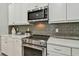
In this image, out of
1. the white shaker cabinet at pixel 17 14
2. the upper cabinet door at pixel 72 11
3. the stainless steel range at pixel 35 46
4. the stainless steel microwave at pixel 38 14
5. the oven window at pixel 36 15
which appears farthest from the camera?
the white shaker cabinet at pixel 17 14

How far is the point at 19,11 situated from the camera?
4.48m

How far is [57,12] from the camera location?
9.87 feet

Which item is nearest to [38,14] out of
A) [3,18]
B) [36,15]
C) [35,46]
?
[36,15]

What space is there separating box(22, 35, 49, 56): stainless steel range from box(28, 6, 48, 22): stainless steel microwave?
0.53 metres

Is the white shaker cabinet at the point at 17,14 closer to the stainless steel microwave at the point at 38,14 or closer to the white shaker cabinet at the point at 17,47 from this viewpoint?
the stainless steel microwave at the point at 38,14

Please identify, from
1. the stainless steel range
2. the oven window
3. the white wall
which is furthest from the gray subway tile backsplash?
the white wall

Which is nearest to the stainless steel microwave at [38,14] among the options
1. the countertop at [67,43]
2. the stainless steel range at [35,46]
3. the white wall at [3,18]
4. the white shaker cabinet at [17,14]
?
the white shaker cabinet at [17,14]

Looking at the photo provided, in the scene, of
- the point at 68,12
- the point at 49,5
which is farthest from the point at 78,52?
the point at 49,5

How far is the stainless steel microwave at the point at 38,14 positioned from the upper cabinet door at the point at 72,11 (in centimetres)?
74

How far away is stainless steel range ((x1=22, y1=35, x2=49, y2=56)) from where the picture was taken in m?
3.00

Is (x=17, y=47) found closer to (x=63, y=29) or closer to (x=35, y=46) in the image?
(x=35, y=46)

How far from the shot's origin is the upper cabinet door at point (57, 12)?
2.86 meters

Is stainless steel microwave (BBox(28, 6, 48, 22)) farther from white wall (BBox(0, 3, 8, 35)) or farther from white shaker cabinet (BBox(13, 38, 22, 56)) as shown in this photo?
white wall (BBox(0, 3, 8, 35))

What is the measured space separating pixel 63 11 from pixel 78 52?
100 centimetres
